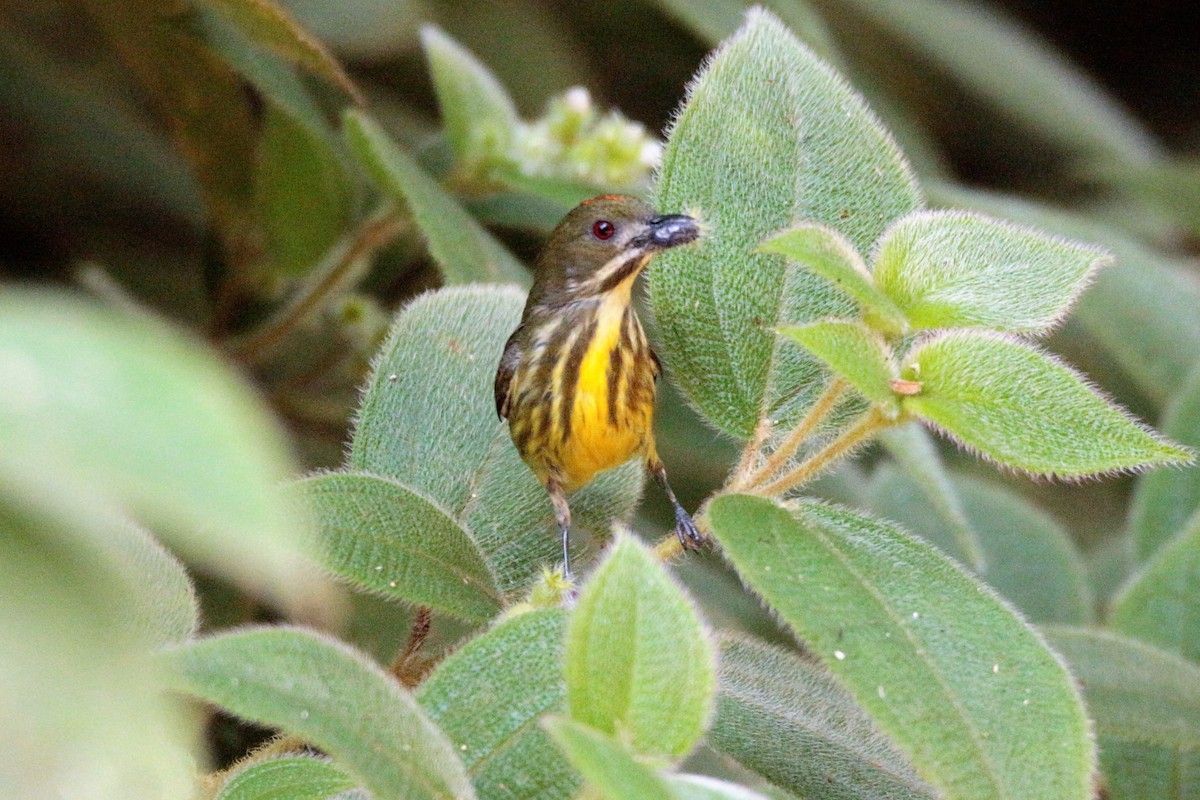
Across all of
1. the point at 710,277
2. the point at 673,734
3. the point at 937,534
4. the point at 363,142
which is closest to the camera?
the point at 673,734

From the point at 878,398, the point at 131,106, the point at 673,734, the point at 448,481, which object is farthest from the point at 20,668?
the point at 131,106

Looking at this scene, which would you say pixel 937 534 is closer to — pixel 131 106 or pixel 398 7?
pixel 398 7

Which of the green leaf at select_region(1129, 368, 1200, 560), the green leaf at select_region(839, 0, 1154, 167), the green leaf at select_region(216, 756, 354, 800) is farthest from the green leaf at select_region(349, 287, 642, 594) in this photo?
the green leaf at select_region(839, 0, 1154, 167)

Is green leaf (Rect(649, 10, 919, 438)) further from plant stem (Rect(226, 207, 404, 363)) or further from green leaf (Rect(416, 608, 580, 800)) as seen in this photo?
plant stem (Rect(226, 207, 404, 363))

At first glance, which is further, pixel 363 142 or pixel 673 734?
pixel 363 142

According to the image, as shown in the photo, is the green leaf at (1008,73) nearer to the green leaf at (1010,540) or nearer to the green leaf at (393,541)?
the green leaf at (1010,540)

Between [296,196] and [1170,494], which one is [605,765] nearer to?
[1170,494]
